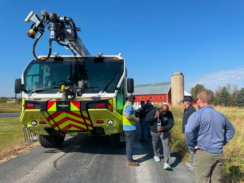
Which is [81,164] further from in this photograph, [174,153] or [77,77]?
[174,153]

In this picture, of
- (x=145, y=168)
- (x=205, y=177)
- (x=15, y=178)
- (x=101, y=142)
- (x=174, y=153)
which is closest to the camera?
(x=205, y=177)

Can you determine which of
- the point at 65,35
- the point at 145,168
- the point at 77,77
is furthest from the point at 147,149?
the point at 65,35

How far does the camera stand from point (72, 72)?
209 inches

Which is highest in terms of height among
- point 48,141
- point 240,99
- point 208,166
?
point 240,99

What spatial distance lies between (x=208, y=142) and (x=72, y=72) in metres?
3.90

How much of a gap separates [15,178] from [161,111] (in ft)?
11.9

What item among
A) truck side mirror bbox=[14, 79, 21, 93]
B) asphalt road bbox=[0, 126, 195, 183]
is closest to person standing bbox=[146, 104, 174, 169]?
asphalt road bbox=[0, 126, 195, 183]

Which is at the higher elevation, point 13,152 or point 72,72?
point 72,72

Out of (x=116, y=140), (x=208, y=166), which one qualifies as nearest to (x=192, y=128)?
(x=208, y=166)

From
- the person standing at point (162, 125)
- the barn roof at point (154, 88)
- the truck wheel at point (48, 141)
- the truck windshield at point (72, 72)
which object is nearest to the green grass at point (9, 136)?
the truck wheel at point (48, 141)

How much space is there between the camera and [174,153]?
5.93m

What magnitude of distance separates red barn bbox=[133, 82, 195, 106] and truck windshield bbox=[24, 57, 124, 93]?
117 feet

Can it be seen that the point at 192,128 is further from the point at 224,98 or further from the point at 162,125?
the point at 224,98

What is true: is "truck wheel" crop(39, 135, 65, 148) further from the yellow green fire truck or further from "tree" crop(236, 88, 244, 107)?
"tree" crop(236, 88, 244, 107)
